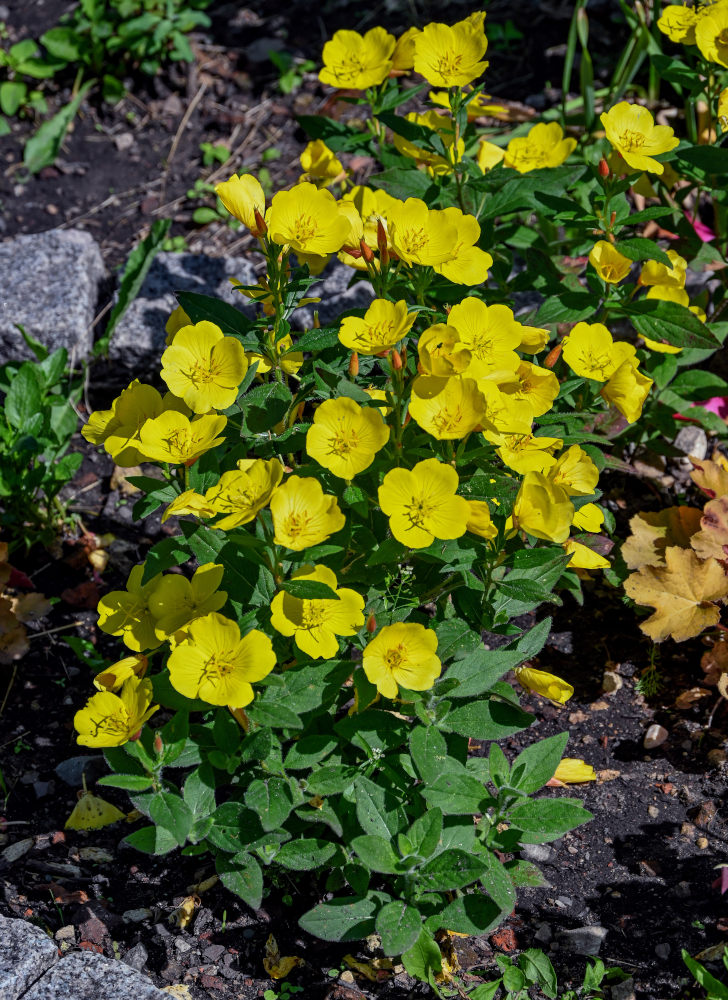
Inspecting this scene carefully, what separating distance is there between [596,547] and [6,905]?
1596mm

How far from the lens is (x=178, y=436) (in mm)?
1866

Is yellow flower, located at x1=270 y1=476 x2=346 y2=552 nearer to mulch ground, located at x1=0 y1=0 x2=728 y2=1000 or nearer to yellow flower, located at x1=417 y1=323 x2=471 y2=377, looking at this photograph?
yellow flower, located at x1=417 y1=323 x2=471 y2=377

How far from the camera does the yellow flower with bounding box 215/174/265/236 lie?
1.95 m

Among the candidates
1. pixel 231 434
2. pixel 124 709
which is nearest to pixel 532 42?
pixel 231 434

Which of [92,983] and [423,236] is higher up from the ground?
[423,236]

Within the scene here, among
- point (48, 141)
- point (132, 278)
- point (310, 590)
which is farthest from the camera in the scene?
point (48, 141)

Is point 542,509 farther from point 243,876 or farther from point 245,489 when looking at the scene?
point 243,876

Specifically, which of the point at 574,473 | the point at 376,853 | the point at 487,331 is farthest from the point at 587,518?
the point at 376,853

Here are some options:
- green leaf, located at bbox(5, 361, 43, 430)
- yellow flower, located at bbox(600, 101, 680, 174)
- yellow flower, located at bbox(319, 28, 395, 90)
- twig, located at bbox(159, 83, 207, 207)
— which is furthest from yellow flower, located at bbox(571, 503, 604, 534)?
twig, located at bbox(159, 83, 207, 207)

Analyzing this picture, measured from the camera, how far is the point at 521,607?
2.14 meters

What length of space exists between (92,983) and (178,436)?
1067mm

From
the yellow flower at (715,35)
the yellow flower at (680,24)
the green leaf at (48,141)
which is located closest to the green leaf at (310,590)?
the yellow flower at (715,35)

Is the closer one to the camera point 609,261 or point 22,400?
point 609,261

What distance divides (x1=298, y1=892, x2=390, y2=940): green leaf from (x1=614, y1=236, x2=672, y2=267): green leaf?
5.06 feet
